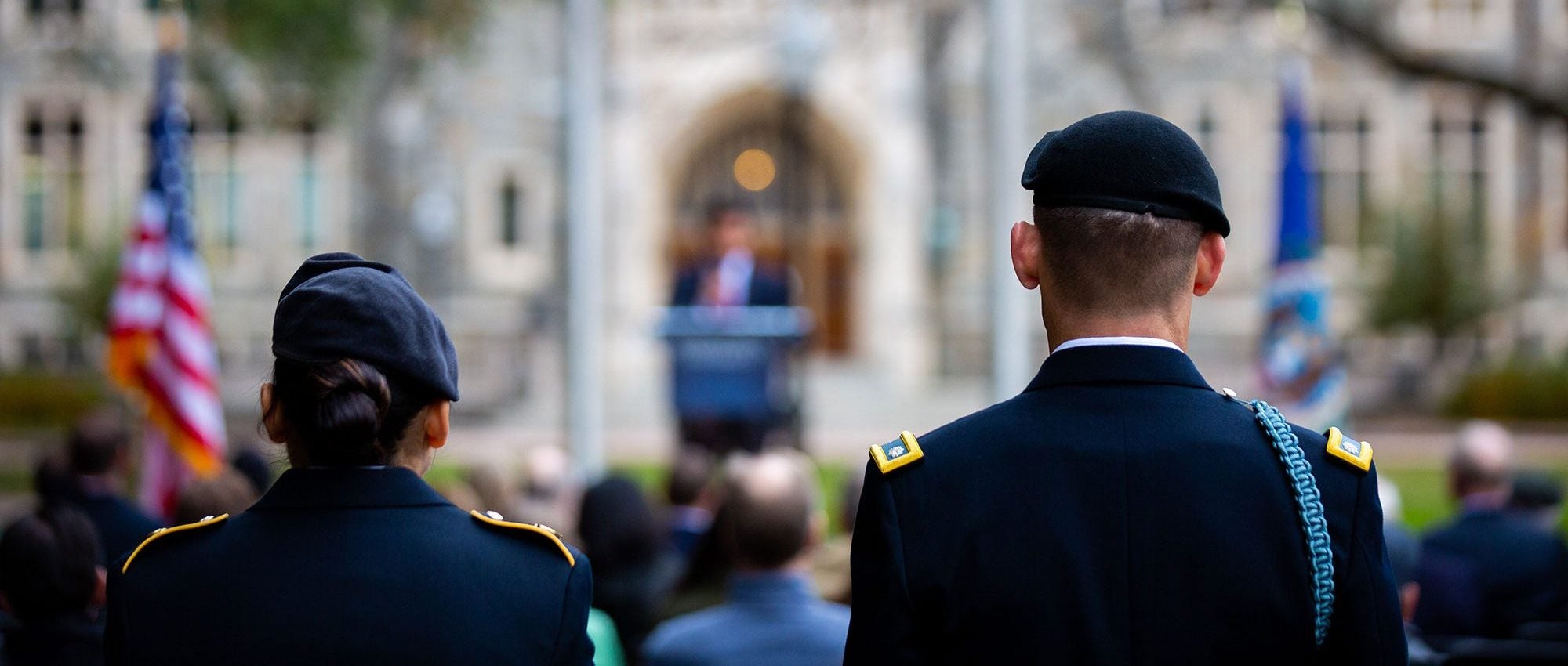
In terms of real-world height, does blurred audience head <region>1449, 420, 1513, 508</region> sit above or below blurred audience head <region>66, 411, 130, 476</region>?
below

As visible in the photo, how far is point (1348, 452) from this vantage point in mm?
1912

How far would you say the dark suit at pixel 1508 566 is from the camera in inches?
229

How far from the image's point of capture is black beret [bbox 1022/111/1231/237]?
1.92 metres

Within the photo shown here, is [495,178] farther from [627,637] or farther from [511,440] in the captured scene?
[627,637]

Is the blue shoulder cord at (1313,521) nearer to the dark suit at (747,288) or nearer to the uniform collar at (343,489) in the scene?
the uniform collar at (343,489)

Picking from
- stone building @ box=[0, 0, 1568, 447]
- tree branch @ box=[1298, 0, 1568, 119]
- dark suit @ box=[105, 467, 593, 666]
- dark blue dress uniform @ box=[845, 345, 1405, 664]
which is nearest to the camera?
dark blue dress uniform @ box=[845, 345, 1405, 664]

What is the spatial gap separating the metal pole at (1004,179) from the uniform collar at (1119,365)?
5963 mm

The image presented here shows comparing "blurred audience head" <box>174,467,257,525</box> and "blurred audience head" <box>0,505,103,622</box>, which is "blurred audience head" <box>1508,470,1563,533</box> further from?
"blurred audience head" <box>0,505,103,622</box>

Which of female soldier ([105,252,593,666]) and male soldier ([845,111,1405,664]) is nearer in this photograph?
male soldier ([845,111,1405,664])

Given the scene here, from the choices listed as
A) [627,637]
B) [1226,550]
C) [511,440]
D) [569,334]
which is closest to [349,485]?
[1226,550]

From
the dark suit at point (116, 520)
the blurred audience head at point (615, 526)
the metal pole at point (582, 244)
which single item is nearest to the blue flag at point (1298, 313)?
the metal pole at point (582, 244)

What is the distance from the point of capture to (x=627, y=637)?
4.89 metres

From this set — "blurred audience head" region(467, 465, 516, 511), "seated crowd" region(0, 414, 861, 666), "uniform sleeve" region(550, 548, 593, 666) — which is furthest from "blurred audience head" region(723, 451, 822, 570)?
"blurred audience head" region(467, 465, 516, 511)

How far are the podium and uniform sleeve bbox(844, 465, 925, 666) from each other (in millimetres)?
6998
